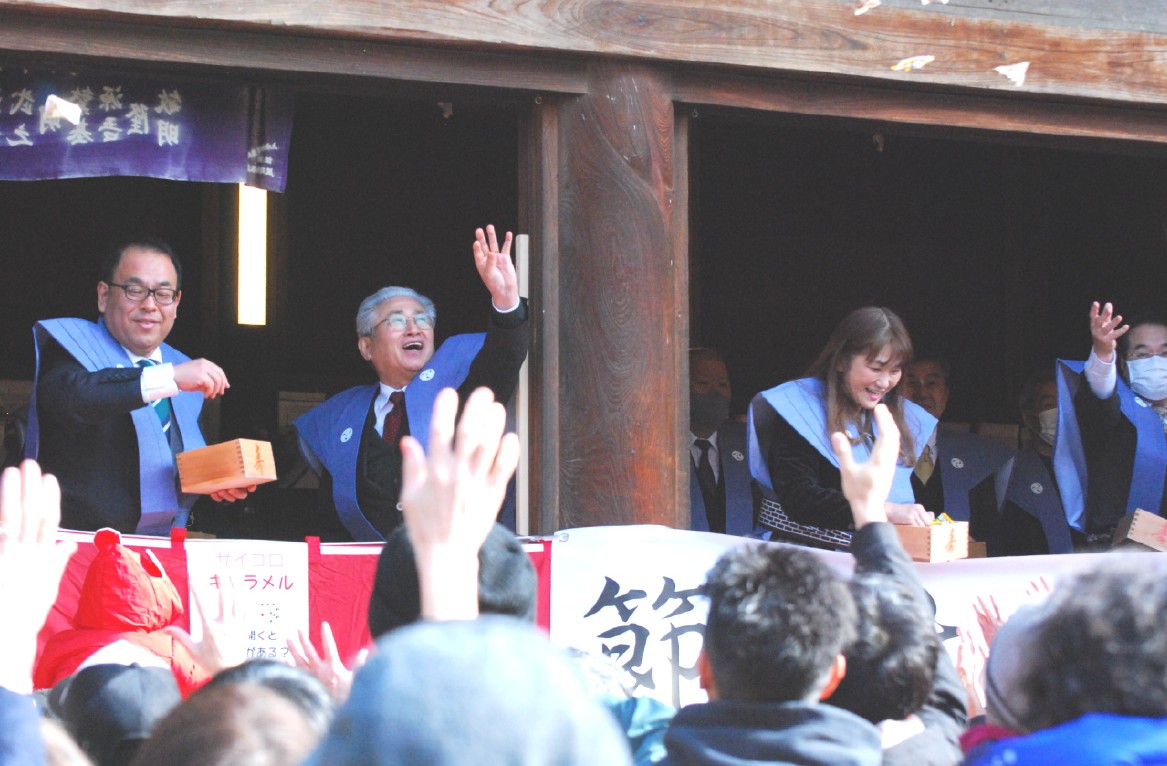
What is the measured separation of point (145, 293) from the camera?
15.4 ft

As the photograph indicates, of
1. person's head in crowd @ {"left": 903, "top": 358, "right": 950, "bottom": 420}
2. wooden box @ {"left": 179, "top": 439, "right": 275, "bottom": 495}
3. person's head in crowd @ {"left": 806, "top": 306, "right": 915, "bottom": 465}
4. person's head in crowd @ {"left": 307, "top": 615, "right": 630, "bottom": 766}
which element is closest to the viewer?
person's head in crowd @ {"left": 307, "top": 615, "right": 630, "bottom": 766}

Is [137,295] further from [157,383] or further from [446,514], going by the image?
[446,514]

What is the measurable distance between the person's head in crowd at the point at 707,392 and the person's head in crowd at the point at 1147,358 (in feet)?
5.45

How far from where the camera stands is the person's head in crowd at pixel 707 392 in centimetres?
618

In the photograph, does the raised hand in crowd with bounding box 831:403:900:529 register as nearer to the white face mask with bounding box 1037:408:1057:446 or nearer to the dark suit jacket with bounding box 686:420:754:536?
the dark suit jacket with bounding box 686:420:754:536

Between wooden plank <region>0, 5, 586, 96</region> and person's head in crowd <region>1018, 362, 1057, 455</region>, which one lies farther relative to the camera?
person's head in crowd <region>1018, 362, 1057, 455</region>

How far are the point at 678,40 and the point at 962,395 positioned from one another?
14.1 ft

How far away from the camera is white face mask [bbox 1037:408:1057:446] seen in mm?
6355

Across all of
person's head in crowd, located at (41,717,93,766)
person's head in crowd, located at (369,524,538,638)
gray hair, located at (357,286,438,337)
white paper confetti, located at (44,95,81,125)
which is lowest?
person's head in crowd, located at (41,717,93,766)

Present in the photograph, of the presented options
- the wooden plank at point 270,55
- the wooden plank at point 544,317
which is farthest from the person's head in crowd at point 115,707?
the wooden plank at point 270,55

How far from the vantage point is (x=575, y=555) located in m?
4.23

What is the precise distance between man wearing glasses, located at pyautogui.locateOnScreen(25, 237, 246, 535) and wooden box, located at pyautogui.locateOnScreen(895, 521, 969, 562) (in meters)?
2.07

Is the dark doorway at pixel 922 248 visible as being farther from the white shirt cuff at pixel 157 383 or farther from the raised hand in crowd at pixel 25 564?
the raised hand in crowd at pixel 25 564

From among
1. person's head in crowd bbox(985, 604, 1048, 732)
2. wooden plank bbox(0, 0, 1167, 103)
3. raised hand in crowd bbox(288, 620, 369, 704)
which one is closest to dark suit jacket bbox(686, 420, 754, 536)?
wooden plank bbox(0, 0, 1167, 103)
